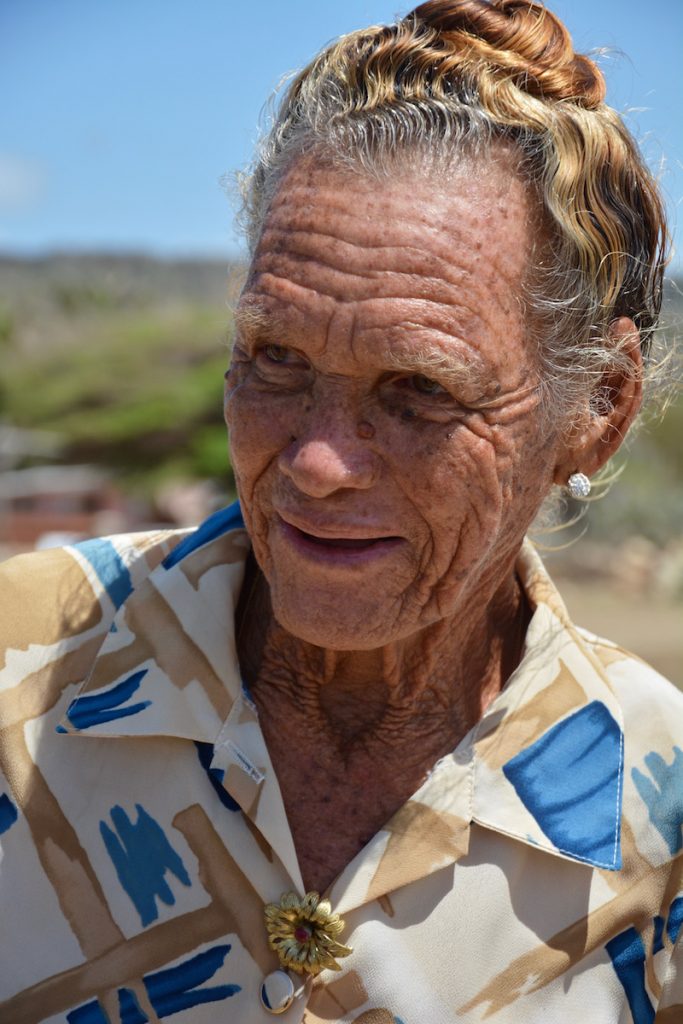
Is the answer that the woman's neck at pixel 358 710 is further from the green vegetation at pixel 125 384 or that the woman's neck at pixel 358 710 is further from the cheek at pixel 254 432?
the green vegetation at pixel 125 384

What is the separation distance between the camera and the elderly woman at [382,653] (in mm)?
1842

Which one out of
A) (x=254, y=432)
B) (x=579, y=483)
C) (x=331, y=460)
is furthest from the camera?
(x=579, y=483)

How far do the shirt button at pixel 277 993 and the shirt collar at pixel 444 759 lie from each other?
5.9 inches

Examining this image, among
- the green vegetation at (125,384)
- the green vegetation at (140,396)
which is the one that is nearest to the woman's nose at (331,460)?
the green vegetation at (140,396)

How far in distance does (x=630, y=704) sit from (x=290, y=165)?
3.90 ft

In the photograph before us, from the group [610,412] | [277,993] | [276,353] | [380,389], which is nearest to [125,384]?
[610,412]

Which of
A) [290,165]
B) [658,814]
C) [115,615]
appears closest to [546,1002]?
[658,814]

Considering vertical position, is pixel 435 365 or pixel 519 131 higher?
pixel 519 131

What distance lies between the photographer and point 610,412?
7.16 ft

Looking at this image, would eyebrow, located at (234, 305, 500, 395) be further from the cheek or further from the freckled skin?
the cheek

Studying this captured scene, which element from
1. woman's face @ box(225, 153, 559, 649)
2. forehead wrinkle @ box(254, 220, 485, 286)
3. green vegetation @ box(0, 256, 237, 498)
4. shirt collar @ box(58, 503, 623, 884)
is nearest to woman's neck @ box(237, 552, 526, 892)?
shirt collar @ box(58, 503, 623, 884)

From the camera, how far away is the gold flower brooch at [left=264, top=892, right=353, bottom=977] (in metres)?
1.84

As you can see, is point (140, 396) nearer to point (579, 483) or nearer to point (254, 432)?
point (579, 483)

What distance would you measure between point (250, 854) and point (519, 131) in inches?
51.5
